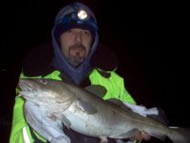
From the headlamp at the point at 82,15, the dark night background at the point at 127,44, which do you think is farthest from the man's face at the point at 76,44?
the dark night background at the point at 127,44

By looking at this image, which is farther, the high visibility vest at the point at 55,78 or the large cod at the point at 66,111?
the high visibility vest at the point at 55,78

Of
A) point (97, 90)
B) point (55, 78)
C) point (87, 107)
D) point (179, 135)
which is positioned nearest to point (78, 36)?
point (55, 78)

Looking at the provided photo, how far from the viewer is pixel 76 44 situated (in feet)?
17.3

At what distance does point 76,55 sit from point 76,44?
149mm

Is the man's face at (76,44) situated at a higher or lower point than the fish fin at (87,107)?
higher

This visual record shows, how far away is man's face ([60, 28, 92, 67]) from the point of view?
5.21 meters

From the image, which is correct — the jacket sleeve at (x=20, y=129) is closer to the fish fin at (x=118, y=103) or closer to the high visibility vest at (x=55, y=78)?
the high visibility vest at (x=55, y=78)

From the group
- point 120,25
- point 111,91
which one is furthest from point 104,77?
point 120,25

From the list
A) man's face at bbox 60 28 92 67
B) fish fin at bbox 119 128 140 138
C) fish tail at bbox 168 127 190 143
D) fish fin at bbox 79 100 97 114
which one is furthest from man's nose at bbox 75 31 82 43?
fish tail at bbox 168 127 190 143

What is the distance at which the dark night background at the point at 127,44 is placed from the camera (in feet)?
44.3

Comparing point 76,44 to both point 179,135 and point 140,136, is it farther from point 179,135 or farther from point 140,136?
point 179,135

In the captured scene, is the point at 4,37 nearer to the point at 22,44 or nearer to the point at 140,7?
the point at 22,44

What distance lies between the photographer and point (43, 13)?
43750 mm

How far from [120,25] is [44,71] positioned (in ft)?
119
